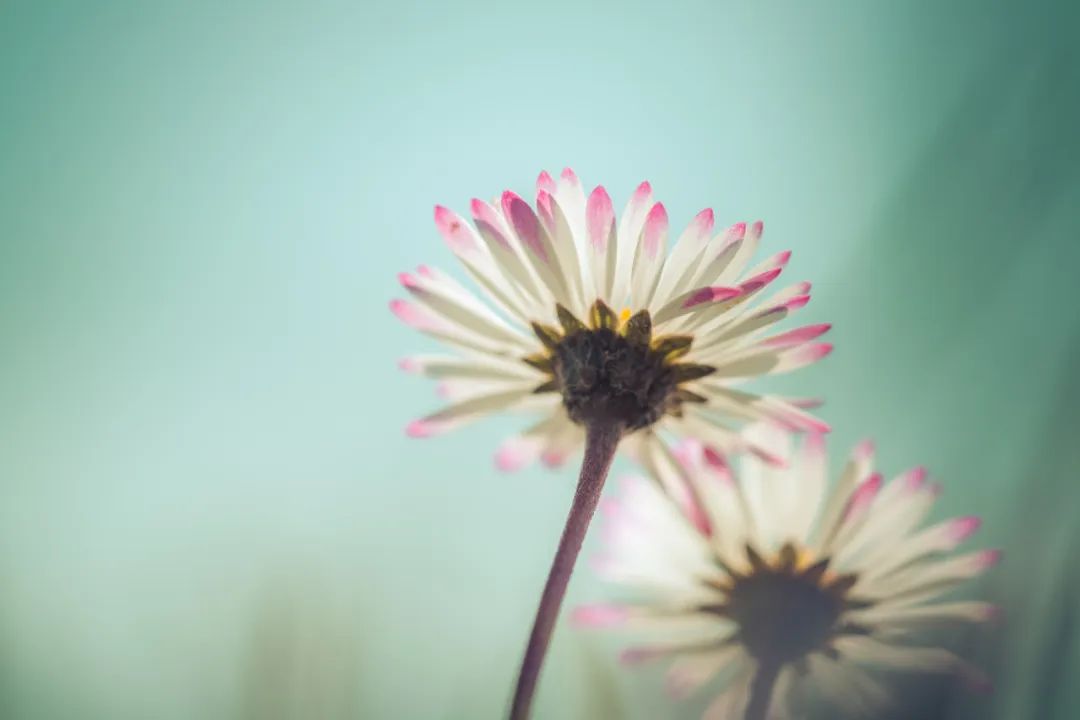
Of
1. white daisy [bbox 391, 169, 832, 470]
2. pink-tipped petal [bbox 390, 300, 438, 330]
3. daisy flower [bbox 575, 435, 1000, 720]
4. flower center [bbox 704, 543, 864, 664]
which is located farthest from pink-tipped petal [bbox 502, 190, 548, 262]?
flower center [bbox 704, 543, 864, 664]

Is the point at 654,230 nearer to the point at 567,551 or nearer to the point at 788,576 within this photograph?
the point at 567,551

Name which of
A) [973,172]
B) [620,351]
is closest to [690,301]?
[620,351]

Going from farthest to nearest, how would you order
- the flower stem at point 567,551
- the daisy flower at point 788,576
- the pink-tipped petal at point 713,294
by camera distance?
the daisy flower at point 788,576, the pink-tipped petal at point 713,294, the flower stem at point 567,551

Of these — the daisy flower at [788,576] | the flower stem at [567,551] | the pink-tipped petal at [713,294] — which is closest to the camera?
the flower stem at [567,551]

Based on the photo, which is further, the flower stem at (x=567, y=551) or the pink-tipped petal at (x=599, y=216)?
the pink-tipped petal at (x=599, y=216)

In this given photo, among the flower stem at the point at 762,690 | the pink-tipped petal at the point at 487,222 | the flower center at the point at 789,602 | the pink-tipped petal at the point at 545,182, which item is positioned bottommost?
the flower stem at the point at 762,690

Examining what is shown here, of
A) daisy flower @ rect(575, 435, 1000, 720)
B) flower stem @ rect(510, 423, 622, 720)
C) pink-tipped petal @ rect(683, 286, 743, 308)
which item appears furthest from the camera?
daisy flower @ rect(575, 435, 1000, 720)

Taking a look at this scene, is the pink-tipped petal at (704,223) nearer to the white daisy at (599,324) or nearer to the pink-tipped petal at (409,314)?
the white daisy at (599,324)

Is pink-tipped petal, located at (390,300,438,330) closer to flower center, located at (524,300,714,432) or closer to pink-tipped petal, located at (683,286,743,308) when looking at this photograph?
flower center, located at (524,300,714,432)

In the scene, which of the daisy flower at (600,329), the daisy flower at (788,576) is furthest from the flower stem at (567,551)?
the daisy flower at (788,576)
